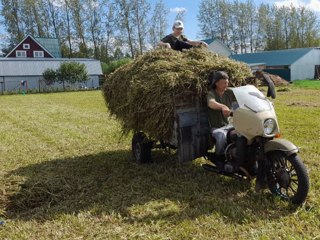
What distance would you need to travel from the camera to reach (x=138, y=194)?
4.78m

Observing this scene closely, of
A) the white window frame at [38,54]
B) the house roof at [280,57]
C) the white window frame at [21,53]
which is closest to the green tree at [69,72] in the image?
the white window frame at [38,54]

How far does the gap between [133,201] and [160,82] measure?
5.51 ft

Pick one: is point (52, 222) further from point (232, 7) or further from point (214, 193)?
point (232, 7)

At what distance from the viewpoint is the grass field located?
3.67 m

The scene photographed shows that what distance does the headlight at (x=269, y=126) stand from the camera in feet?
13.4

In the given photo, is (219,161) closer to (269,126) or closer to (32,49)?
(269,126)

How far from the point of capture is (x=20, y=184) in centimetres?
513

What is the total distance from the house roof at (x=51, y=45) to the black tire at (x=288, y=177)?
51594 mm

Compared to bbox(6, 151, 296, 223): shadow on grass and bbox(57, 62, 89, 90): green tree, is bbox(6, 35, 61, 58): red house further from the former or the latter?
bbox(6, 151, 296, 223): shadow on grass

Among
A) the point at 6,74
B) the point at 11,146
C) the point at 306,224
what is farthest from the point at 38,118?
the point at 6,74

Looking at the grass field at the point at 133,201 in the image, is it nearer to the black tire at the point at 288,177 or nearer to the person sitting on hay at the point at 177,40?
the black tire at the point at 288,177

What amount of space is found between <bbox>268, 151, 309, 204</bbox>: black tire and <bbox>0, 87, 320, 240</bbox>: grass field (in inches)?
5.1

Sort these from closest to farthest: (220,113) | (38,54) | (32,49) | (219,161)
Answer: (219,161) → (220,113) → (32,49) → (38,54)

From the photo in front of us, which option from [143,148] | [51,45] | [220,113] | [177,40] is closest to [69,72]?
[51,45]
